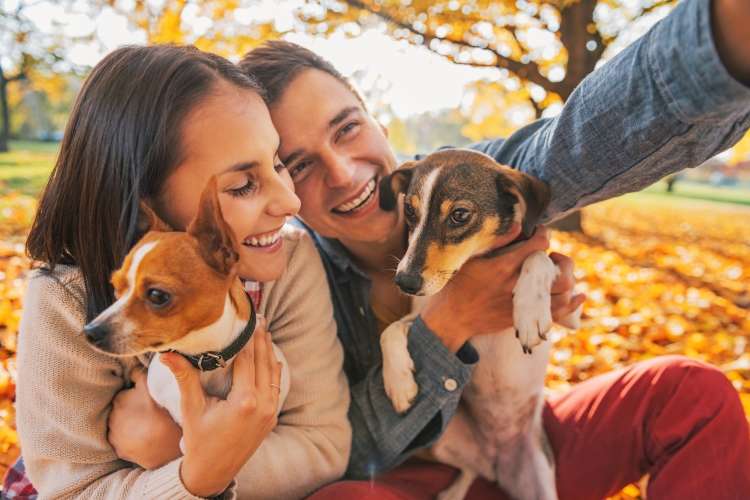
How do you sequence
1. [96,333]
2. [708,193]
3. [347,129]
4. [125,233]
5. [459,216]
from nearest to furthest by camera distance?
[96,333]
[125,233]
[459,216]
[347,129]
[708,193]

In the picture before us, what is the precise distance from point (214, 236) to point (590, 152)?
978mm

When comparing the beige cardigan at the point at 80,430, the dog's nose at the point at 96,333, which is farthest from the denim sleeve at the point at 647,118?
the dog's nose at the point at 96,333

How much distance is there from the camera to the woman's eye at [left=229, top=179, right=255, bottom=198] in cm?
146

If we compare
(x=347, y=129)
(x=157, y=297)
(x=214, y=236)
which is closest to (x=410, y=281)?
(x=347, y=129)

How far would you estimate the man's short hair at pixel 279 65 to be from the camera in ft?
6.11

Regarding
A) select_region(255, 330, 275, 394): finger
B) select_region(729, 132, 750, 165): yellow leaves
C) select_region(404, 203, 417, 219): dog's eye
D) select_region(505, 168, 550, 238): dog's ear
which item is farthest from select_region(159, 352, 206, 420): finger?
select_region(729, 132, 750, 165): yellow leaves

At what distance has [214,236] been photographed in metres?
1.21

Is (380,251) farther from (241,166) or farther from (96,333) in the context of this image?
(96,333)

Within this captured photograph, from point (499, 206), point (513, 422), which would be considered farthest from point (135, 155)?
point (513, 422)

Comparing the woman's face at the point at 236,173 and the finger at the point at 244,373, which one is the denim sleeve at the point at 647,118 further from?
the finger at the point at 244,373

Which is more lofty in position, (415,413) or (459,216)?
(459,216)

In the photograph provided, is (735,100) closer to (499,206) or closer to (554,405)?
(499,206)

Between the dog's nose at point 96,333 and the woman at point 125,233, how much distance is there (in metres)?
0.30

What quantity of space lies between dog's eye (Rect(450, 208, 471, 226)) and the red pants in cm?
85
